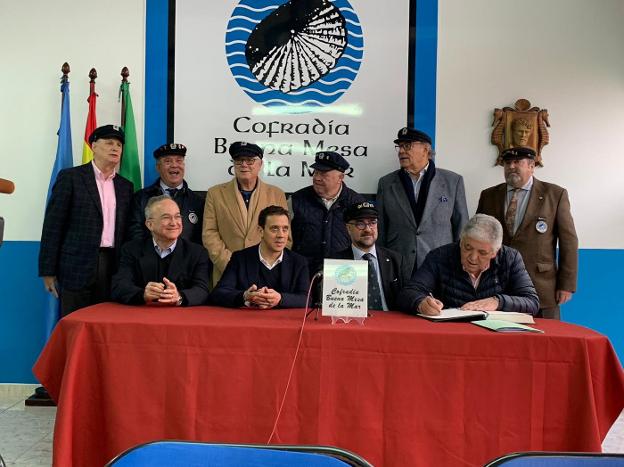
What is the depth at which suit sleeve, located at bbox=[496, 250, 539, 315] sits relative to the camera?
95.2 inches

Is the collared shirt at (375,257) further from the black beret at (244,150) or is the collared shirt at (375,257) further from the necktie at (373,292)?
the black beret at (244,150)

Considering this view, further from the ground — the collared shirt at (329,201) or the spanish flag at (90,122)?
the spanish flag at (90,122)

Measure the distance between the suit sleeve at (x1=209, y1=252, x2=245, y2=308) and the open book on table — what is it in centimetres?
80

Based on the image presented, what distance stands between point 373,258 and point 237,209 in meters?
0.97

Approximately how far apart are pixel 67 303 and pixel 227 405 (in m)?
1.70

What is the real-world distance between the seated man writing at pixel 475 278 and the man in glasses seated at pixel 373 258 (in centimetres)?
19

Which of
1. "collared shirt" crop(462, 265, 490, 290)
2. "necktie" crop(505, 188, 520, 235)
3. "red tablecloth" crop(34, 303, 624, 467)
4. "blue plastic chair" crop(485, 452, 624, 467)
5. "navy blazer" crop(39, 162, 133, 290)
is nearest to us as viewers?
"blue plastic chair" crop(485, 452, 624, 467)

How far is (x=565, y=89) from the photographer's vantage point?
386 cm

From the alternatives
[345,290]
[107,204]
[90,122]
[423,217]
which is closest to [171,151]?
[107,204]

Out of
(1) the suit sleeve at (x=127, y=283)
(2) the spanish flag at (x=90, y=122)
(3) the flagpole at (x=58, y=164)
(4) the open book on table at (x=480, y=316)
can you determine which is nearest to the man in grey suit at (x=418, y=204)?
(4) the open book on table at (x=480, y=316)

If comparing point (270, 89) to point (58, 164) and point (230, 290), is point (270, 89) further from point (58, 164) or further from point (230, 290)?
point (230, 290)

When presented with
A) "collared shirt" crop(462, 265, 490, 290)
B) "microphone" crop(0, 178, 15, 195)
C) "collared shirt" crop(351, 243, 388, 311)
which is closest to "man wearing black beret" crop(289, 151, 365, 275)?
"collared shirt" crop(351, 243, 388, 311)

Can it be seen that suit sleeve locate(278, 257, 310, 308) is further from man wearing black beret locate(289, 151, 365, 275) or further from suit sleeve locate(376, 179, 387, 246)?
suit sleeve locate(376, 179, 387, 246)

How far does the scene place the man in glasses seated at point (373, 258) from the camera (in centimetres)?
272
